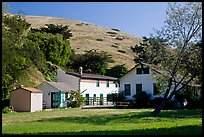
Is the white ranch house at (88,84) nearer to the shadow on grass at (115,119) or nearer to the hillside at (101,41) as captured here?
the shadow on grass at (115,119)

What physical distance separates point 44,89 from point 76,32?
85143 millimetres

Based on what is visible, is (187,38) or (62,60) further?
(62,60)

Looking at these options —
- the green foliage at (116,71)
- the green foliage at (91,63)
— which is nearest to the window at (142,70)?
the green foliage at (116,71)

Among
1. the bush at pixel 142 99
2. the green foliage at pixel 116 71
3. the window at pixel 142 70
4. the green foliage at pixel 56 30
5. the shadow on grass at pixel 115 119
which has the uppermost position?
the green foliage at pixel 56 30

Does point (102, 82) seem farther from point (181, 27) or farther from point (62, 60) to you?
point (181, 27)

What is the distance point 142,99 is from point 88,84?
1230 cm

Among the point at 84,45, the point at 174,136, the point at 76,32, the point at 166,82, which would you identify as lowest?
the point at 174,136

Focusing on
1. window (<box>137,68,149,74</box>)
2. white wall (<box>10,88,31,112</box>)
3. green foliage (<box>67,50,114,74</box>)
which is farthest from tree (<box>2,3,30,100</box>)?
green foliage (<box>67,50,114,74</box>)

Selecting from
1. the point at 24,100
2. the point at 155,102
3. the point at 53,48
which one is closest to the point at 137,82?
the point at 155,102

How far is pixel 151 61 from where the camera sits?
30734mm

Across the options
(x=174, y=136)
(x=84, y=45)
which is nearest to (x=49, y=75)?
(x=174, y=136)

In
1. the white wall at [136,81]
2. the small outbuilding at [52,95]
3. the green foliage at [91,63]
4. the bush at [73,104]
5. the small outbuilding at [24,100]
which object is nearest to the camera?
the small outbuilding at [24,100]

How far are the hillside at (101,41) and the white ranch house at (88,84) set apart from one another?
30.4 metres

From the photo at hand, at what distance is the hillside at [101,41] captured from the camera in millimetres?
101550
